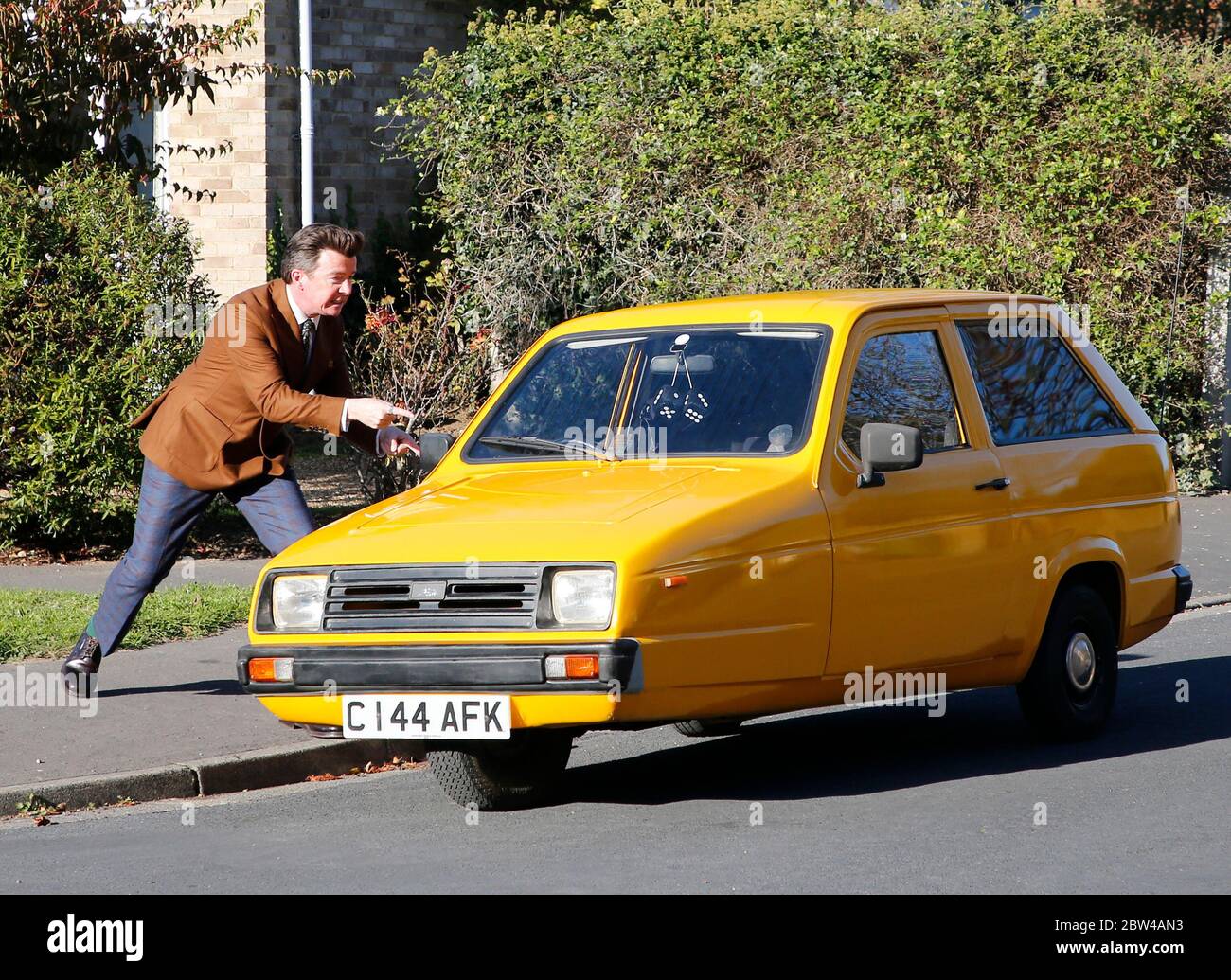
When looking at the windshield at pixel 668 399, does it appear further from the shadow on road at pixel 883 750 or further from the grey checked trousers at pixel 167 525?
the shadow on road at pixel 883 750

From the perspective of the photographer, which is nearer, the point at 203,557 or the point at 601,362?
the point at 601,362

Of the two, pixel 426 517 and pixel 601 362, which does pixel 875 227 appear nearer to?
pixel 601 362

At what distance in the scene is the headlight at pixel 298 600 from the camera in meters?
6.57

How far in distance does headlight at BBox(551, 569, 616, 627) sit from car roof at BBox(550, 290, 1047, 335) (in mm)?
1771

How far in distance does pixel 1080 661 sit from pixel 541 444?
2479 millimetres

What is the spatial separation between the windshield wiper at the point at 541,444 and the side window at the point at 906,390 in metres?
1.00

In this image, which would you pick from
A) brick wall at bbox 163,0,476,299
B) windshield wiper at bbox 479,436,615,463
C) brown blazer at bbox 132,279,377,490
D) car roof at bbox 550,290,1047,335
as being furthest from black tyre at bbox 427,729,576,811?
brick wall at bbox 163,0,476,299

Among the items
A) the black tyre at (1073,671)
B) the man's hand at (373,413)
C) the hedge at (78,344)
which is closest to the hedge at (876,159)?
the hedge at (78,344)

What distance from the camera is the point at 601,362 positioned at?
7660mm

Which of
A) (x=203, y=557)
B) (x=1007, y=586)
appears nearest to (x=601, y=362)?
(x=1007, y=586)

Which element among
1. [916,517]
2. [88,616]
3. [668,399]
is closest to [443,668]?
[668,399]

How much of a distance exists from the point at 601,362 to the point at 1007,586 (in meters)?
1.87

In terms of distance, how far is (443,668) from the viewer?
6203mm

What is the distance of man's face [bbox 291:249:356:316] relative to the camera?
8.02 m
